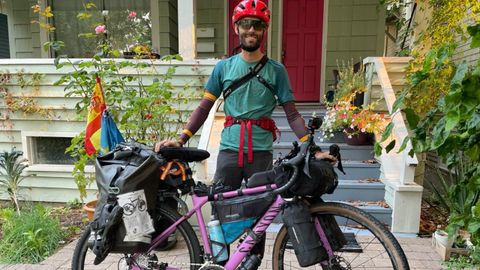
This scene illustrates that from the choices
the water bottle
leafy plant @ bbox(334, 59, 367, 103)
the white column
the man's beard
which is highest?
the white column

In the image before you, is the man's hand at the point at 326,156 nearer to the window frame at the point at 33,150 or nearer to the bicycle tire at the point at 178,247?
the bicycle tire at the point at 178,247

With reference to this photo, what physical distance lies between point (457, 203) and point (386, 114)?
1485 millimetres

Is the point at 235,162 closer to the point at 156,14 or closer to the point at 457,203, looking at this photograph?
the point at 457,203

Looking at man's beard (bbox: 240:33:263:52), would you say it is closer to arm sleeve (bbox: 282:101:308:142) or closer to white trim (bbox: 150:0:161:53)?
arm sleeve (bbox: 282:101:308:142)

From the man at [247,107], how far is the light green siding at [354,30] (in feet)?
14.7

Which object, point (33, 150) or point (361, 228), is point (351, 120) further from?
point (33, 150)

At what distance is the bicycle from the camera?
4.66 ft

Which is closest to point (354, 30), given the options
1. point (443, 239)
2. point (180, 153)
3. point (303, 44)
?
point (303, 44)

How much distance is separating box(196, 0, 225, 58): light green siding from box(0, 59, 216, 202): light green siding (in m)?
2.28

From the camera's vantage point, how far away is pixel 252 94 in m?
1.79

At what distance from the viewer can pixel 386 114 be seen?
393 cm

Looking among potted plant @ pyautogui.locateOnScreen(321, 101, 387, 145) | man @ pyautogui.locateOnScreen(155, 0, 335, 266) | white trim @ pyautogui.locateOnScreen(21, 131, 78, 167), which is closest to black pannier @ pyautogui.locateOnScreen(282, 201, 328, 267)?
man @ pyautogui.locateOnScreen(155, 0, 335, 266)

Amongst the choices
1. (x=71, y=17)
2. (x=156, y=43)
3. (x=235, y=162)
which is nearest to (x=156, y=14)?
(x=156, y=43)

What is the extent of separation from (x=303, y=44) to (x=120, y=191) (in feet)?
16.8
